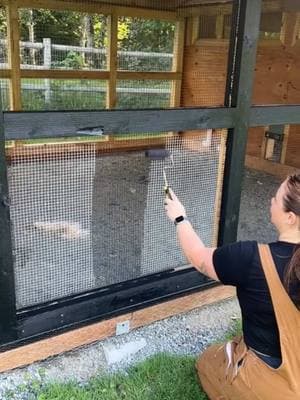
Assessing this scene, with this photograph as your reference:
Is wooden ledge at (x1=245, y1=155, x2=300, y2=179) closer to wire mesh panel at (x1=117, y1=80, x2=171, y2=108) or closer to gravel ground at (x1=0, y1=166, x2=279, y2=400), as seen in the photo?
wire mesh panel at (x1=117, y1=80, x2=171, y2=108)

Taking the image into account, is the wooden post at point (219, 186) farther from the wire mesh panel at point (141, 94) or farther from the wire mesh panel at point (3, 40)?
the wire mesh panel at point (3, 40)

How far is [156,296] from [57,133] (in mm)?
901

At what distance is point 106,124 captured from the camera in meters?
1.64

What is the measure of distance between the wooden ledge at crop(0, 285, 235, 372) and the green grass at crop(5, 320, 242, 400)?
10 centimetres

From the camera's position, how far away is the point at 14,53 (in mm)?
4332

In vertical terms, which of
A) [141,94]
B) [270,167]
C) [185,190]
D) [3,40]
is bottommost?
[270,167]

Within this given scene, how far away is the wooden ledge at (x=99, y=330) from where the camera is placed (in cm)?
175

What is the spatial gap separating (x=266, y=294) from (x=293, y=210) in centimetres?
26

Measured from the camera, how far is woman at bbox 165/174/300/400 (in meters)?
1.30

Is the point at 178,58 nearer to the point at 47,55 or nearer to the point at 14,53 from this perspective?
the point at 47,55

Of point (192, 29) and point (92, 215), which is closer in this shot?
point (92, 215)

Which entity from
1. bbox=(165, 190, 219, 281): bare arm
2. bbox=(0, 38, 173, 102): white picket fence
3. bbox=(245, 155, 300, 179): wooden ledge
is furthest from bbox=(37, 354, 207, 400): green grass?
bbox=(0, 38, 173, 102): white picket fence

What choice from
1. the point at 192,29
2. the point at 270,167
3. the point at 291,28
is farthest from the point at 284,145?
the point at 192,29

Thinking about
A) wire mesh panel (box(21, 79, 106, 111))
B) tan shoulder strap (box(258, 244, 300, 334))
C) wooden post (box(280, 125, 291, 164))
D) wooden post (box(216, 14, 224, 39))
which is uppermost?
wooden post (box(216, 14, 224, 39))
